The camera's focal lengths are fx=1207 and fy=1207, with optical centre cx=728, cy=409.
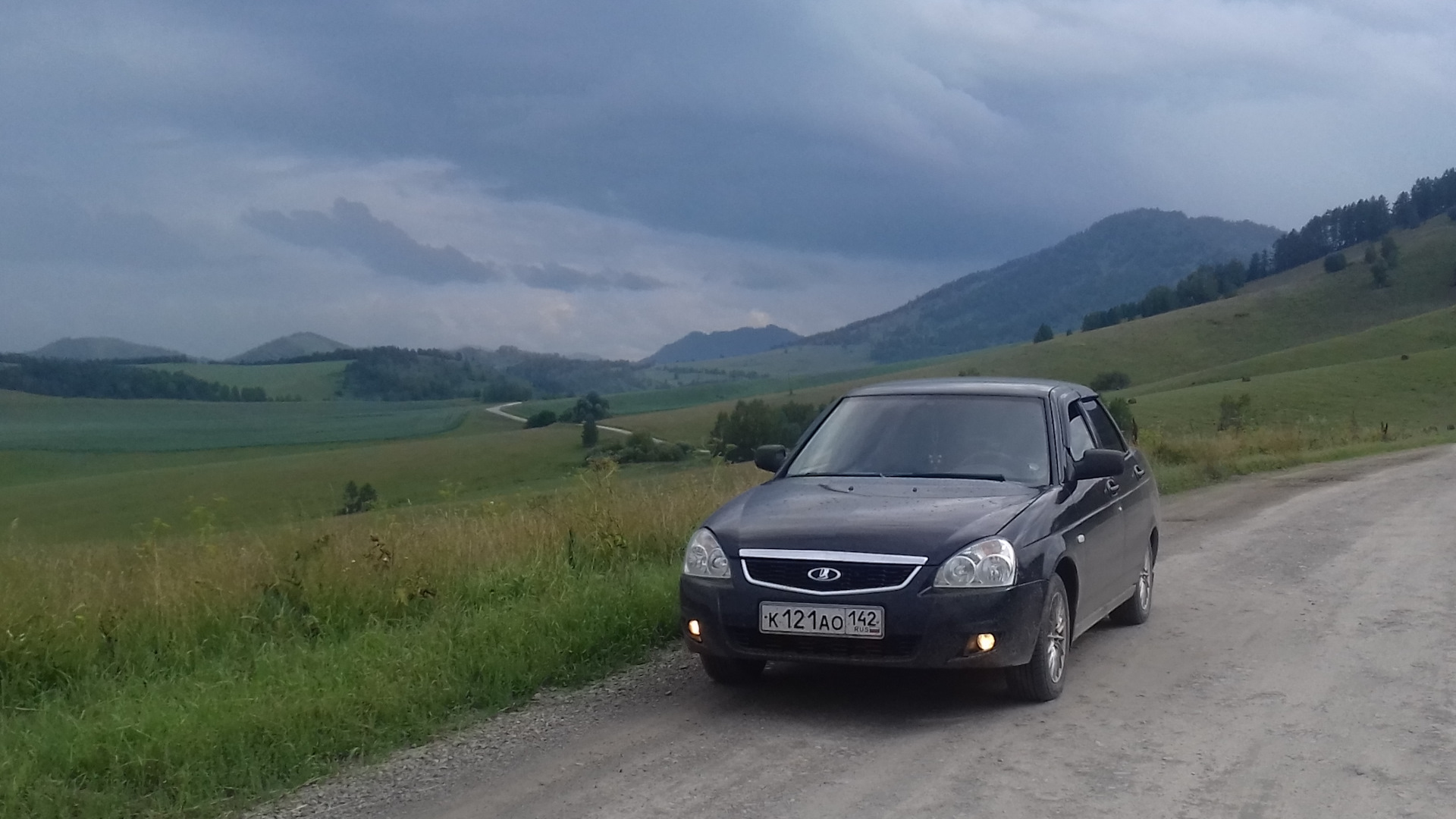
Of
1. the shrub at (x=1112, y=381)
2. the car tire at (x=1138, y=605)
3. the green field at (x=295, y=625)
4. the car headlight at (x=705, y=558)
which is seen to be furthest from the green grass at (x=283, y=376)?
the car headlight at (x=705, y=558)

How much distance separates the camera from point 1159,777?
4.81 m

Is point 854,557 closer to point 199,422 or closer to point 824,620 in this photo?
point 824,620

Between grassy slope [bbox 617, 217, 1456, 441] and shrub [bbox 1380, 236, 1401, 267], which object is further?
shrub [bbox 1380, 236, 1401, 267]

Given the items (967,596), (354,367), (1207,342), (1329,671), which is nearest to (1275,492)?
(1329,671)

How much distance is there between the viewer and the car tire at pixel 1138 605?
812cm

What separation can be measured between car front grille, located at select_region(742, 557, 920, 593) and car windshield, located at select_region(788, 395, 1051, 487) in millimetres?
1306

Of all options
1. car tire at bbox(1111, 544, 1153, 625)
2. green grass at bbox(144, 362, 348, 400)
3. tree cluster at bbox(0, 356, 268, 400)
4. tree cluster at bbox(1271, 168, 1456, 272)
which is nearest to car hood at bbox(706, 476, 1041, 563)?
car tire at bbox(1111, 544, 1153, 625)

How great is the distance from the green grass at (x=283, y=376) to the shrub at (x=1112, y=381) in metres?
60.5

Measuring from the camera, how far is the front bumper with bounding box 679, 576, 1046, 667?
5504 mm

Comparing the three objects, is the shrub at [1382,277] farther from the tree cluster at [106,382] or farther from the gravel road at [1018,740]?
the gravel road at [1018,740]

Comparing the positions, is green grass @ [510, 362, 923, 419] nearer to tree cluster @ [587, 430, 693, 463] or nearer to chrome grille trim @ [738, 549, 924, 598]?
tree cluster @ [587, 430, 693, 463]

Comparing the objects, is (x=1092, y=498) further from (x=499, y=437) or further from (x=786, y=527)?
(x=499, y=437)

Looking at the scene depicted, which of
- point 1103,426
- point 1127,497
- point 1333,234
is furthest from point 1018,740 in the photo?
point 1333,234

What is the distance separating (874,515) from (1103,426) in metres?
3.01
